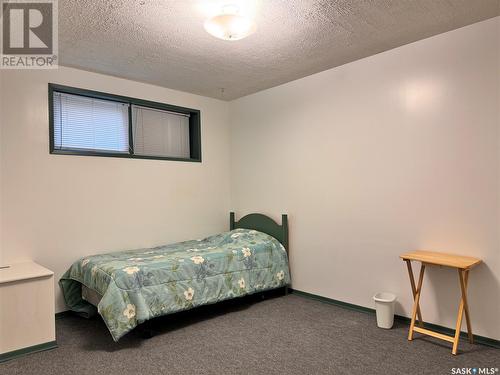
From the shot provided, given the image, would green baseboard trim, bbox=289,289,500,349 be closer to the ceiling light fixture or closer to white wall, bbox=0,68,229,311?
white wall, bbox=0,68,229,311

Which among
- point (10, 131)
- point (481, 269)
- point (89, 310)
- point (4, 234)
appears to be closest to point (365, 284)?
point (481, 269)

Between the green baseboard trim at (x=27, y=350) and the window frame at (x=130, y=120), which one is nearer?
the green baseboard trim at (x=27, y=350)


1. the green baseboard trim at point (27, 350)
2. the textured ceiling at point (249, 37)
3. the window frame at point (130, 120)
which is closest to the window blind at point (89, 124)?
the window frame at point (130, 120)

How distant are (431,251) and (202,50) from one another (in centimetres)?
263

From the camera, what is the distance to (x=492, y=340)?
8.41ft

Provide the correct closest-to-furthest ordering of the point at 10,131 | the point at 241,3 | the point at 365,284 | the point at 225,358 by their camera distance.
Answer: the point at 241,3
the point at 225,358
the point at 10,131
the point at 365,284

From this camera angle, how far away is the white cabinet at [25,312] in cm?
248

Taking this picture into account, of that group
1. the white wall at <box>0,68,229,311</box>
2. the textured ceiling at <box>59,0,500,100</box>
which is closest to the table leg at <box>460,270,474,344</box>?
the textured ceiling at <box>59,0,500,100</box>

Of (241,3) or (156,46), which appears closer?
(241,3)

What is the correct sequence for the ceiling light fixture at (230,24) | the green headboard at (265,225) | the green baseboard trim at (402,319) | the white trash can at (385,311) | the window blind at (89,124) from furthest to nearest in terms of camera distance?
the green headboard at (265,225), the window blind at (89,124), the white trash can at (385,311), the green baseboard trim at (402,319), the ceiling light fixture at (230,24)

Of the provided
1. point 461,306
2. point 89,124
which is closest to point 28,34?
point 89,124

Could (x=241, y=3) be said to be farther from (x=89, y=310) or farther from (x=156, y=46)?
(x=89, y=310)

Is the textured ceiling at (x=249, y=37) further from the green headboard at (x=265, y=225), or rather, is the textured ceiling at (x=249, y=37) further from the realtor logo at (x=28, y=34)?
the green headboard at (x=265, y=225)

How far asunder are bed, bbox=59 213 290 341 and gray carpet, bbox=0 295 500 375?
21 cm
